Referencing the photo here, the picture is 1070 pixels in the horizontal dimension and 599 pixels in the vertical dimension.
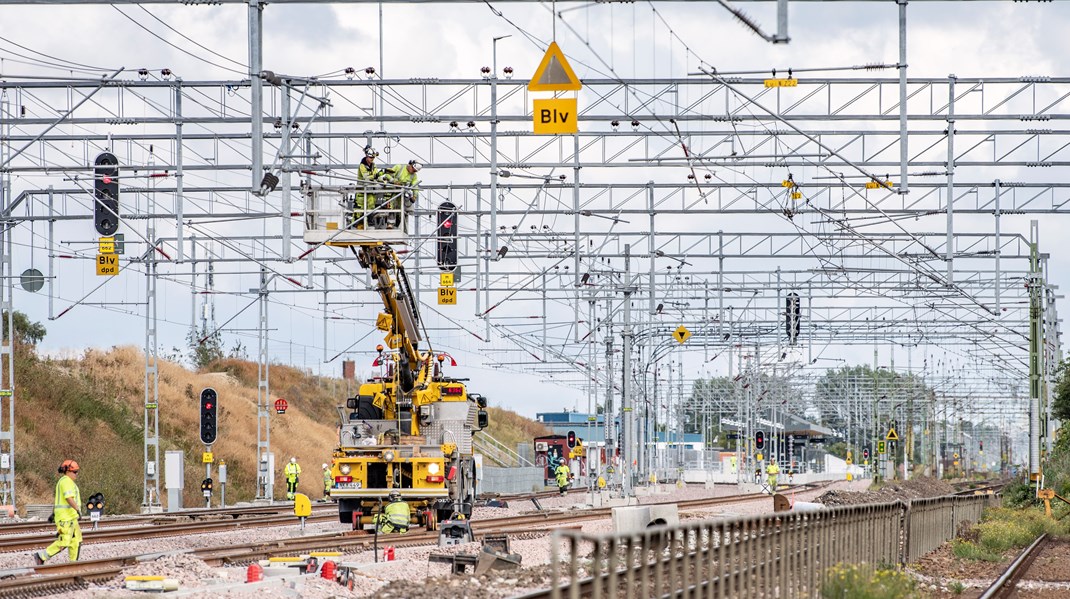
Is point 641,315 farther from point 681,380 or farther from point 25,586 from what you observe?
point 25,586

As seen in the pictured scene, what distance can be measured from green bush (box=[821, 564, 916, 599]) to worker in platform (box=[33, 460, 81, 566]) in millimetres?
8827

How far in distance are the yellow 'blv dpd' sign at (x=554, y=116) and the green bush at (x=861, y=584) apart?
10712mm

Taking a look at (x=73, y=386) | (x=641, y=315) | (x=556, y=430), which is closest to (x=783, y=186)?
(x=641, y=315)

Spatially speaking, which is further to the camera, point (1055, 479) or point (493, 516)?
point (1055, 479)

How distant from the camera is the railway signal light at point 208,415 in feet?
123

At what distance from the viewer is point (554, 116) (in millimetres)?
24031

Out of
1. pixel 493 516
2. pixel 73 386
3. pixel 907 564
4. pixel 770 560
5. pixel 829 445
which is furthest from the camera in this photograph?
pixel 829 445

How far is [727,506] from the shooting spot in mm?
40156

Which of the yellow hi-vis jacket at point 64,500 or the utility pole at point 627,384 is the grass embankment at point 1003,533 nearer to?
the utility pole at point 627,384

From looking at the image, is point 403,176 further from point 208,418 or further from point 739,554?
point 208,418

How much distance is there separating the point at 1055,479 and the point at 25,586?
1284 inches

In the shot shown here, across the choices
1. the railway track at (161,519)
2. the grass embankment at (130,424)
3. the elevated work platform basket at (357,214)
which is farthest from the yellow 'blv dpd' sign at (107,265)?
the elevated work platform basket at (357,214)

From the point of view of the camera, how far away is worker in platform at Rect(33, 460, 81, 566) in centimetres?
1731

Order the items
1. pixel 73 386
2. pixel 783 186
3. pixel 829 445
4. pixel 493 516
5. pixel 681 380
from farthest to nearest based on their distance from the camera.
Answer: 1. pixel 829 445
2. pixel 681 380
3. pixel 73 386
4. pixel 493 516
5. pixel 783 186
